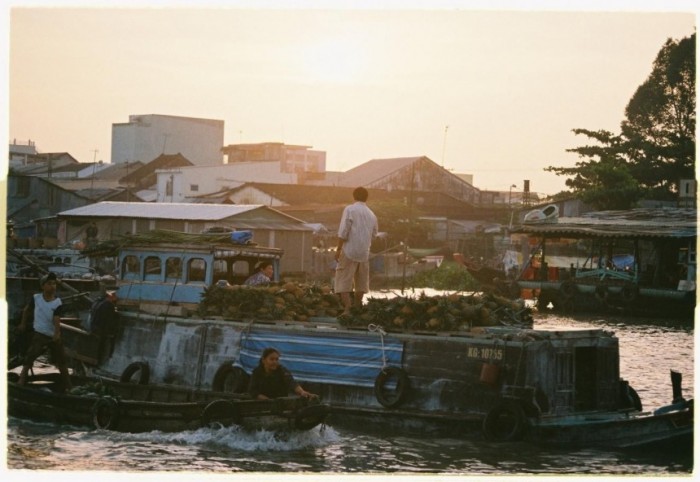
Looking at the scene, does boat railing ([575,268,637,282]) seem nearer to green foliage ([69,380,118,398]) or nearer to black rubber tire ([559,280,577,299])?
black rubber tire ([559,280,577,299])

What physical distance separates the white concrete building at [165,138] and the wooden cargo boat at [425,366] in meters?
47.2

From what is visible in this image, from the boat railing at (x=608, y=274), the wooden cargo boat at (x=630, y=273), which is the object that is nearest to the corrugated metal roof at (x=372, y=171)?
the wooden cargo boat at (x=630, y=273)

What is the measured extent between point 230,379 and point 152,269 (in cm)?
250

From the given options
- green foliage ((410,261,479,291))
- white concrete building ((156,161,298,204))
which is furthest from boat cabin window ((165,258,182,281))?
white concrete building ((156,161,298,204))

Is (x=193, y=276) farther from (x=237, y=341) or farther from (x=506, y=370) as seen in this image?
(x=506, y=370)

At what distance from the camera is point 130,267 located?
15648 millimetres

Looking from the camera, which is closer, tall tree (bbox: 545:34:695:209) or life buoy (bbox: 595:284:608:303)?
life buoy (bbox: 595:284:608:303)

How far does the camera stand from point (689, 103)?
4141cm

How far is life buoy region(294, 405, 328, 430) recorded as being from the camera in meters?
11.8

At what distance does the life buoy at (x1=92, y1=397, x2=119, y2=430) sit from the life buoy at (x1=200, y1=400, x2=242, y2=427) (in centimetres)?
136

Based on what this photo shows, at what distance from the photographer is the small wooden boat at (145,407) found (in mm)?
11891

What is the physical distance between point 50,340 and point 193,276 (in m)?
2.24

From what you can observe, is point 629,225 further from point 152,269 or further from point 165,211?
point 152,269

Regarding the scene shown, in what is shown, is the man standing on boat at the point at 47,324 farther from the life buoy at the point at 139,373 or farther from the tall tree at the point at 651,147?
the tall tree at the point at 651,147
